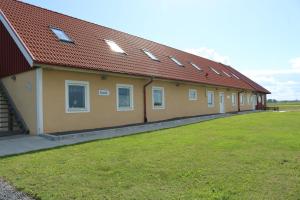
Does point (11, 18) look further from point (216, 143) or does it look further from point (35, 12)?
point (216, 143)

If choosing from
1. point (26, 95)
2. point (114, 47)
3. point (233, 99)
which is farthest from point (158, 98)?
point (233, 99)

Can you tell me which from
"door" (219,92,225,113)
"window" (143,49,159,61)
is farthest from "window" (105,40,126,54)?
"door" (219,92,225,113)

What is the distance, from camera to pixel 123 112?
608 inches

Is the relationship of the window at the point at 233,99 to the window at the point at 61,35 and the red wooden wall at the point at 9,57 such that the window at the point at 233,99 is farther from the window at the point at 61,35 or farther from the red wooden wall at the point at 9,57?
the red wooden wall at the point at 9,57

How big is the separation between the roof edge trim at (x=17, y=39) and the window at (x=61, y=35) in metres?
2.02

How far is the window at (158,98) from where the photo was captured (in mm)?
17755

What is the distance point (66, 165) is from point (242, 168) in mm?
3621

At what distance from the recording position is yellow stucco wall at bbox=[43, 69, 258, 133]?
39.9 feet

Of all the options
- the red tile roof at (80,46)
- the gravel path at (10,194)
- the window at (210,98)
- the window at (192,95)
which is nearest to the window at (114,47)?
the red tile roof at (80,46)

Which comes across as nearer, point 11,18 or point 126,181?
point 126,181

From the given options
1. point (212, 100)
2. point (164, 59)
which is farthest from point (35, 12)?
point (212, 100)

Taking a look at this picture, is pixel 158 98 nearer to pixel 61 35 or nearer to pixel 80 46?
pixel 80 46

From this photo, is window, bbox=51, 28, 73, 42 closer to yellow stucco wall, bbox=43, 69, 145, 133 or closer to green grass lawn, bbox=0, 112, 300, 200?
yellow stucco wall, bbox=43, 69, 145, 133

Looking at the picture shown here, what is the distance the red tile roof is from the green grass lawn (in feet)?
16.2
